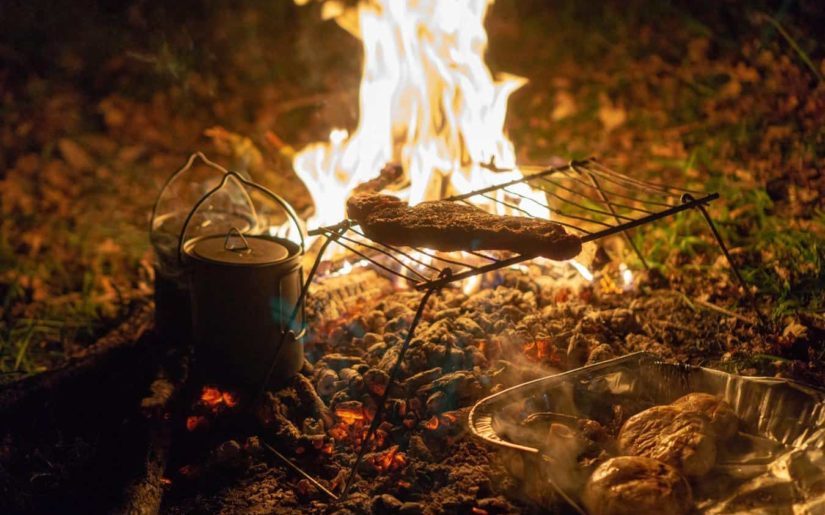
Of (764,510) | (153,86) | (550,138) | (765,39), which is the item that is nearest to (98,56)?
(153,86)

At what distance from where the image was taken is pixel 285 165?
7.51 metres

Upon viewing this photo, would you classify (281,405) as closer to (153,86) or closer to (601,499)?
(601,499)

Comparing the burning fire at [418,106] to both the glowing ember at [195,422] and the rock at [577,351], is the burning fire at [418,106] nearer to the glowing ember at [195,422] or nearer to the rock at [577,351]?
the rock at [577,351]

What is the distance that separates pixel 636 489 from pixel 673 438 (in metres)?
0.41

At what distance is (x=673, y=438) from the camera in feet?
9.91

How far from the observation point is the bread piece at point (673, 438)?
2947 millimetres

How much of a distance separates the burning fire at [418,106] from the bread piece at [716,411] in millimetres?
2233

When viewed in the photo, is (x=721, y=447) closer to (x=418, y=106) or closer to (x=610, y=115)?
(x=418, y=106)

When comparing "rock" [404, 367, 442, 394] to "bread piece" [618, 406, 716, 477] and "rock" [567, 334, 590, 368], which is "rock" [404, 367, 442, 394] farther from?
"bread piece" [618, 406, 716, 477]

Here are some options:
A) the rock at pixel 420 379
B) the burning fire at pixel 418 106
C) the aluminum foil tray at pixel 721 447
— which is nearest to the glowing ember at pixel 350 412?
the rock at pixel 420 379

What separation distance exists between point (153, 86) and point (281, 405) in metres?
5.44

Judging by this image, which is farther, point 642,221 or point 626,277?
point 626,277

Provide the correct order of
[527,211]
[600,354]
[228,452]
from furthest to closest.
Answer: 1. [527,211]
2. [600,354]
3. [228,452]

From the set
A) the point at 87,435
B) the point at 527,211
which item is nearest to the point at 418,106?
the point at 527,211
